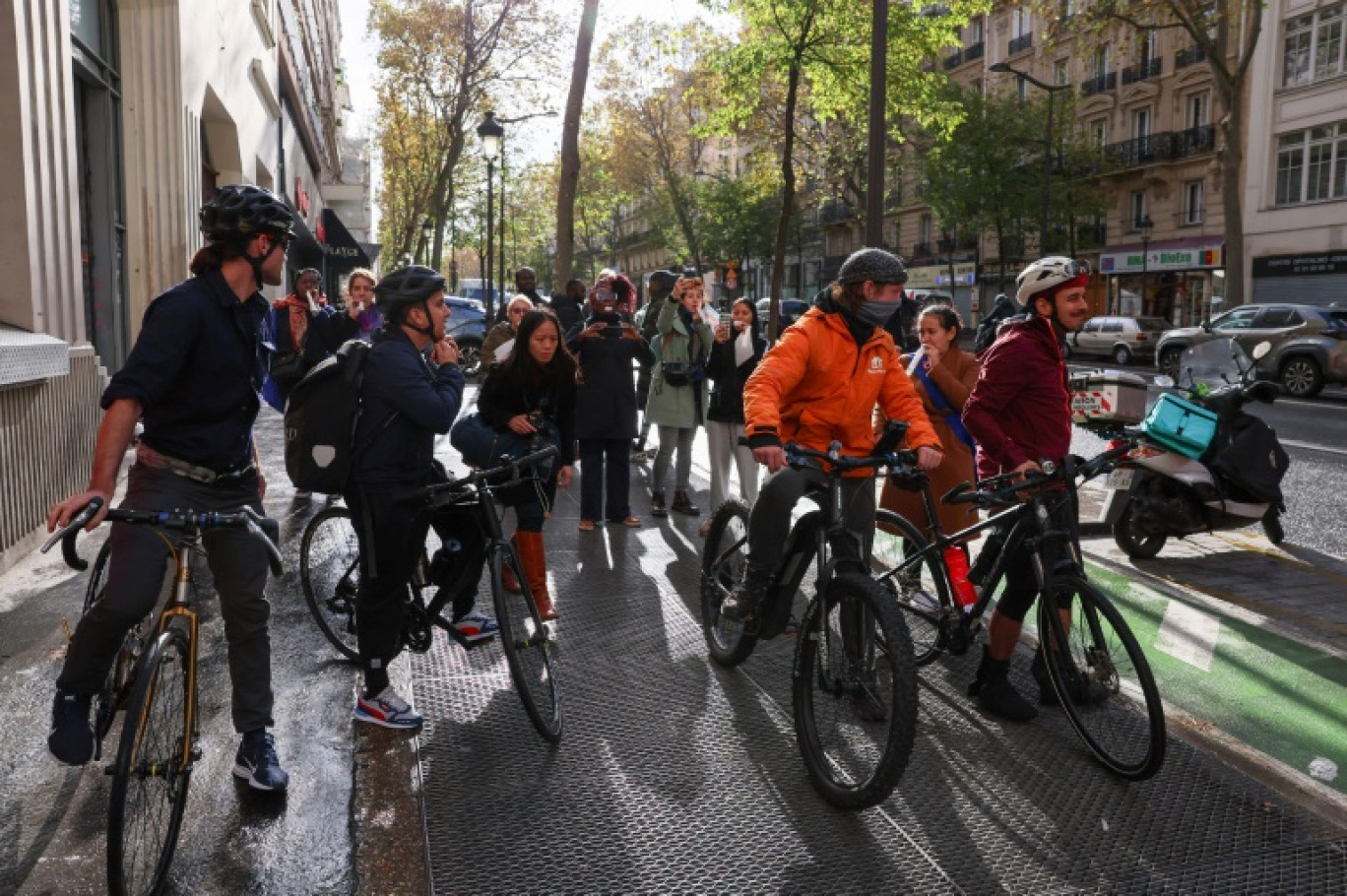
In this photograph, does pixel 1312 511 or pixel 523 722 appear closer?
pixel 523 722

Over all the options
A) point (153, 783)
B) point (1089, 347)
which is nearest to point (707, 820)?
point (153, 783)

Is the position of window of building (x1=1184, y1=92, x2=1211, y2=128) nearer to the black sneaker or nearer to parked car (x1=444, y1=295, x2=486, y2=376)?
parked car (x1=444, y1=295, x2=486, y2=376)

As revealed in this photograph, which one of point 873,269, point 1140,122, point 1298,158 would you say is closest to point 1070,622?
point 873,269

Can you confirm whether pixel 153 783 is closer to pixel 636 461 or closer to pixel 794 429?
pixel 794 429

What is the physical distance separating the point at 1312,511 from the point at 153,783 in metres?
9.02

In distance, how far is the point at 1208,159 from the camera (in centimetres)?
3741

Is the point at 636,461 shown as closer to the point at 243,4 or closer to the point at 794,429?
the point at 794,429

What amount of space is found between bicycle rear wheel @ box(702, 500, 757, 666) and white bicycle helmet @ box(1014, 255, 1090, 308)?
1514 mm

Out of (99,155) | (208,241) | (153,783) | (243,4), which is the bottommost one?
(153,783)

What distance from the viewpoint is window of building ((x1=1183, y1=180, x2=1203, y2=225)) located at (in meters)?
38.2

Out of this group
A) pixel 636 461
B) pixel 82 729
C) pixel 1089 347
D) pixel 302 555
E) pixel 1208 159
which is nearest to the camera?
pixel 82 729

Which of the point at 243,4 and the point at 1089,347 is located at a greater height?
the point at 243,4

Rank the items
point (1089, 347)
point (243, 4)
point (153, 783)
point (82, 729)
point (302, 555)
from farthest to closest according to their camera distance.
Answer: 1. point (1089, 347)
2. point (243, 4)
3. point (302, 555)
4. point (82, 729)
5. point (153, 783)

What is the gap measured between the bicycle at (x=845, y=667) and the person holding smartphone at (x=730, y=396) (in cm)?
372
